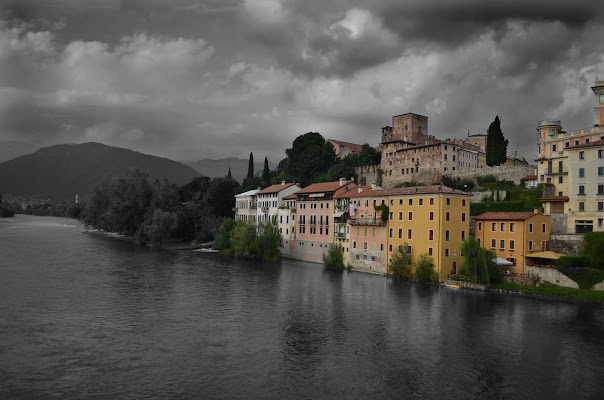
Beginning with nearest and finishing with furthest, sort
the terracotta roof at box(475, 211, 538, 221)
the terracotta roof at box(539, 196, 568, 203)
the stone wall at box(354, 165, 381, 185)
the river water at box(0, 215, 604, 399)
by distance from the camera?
the river water at box(0, 215, 604, 399) < the terracotta roof at box(475, 211, 538, 221) < the terracotta roof at box(539, 196, 568, 203) < the stone wall at box(354, 165, 381, 185)

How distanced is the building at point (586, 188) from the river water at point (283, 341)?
11.9 metres

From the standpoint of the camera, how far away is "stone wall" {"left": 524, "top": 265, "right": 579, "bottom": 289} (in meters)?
39.5

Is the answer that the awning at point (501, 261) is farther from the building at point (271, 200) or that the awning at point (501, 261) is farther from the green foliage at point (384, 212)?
the building at point (271, 200)

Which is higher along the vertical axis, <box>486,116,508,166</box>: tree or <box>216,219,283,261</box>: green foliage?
<box>486,116,508,166</box>: tree

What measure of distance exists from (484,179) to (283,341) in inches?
1994

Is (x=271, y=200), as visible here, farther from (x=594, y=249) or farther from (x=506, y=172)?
(x=594, y=249)

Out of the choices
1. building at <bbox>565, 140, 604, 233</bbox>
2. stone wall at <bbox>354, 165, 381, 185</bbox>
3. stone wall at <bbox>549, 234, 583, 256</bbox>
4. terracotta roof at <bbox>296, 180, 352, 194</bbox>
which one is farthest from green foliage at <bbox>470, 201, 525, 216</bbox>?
stone wall at <bbox>354, 165, 381, 185</bbox>

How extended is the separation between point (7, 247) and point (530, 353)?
69840 mm

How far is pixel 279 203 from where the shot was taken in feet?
241

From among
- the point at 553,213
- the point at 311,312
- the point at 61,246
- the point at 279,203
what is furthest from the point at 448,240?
the point at 61,246

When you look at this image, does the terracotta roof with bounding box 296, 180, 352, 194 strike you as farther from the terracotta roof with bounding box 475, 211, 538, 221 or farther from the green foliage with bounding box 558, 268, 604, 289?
the green foliage with bounding box 558, 268, 604, 289

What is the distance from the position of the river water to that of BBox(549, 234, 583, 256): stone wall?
8329mm

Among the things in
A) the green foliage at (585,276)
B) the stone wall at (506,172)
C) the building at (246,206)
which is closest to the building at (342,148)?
the building at (246,206)

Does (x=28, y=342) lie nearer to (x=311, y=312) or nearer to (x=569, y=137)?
(x=311, y=312)
